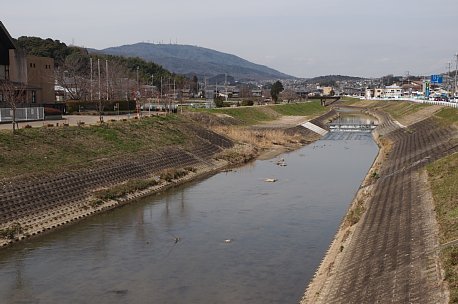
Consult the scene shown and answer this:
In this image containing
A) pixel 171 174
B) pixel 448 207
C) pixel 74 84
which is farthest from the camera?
pixel 74 84

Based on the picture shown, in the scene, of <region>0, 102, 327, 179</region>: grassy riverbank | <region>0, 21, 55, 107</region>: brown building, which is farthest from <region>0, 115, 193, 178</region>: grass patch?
<region>0, 21, 55, 107</region>: brown building

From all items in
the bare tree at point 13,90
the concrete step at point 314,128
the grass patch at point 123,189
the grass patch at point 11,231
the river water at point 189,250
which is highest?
the bare tree at point 13,90

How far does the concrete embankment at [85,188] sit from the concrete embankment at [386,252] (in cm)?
1234

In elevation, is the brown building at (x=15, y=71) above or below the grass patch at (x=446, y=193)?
above

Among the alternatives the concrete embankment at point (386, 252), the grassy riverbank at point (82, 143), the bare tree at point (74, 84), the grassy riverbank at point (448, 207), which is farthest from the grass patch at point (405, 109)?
the concrete embankment at point (386, 252)

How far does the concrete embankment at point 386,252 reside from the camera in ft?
42.5

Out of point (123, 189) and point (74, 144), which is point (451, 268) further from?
point (74, 144)

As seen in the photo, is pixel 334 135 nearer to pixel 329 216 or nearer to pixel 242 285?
pixel 329 216

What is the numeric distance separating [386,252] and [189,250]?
24.8ft

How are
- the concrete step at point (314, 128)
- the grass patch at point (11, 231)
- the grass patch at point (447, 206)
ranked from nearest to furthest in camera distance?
the grass patch at point (447, 206) → the grass patch at point (11, 231) → the concrete step at point (314, 128)

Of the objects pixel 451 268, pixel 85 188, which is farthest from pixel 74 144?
pixel 451 268

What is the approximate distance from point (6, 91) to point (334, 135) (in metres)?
49.3

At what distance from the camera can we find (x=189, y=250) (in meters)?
20.0

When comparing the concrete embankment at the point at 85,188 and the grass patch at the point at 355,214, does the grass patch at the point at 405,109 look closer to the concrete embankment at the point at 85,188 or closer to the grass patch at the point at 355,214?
the concrete embankment at the point at 85,188
